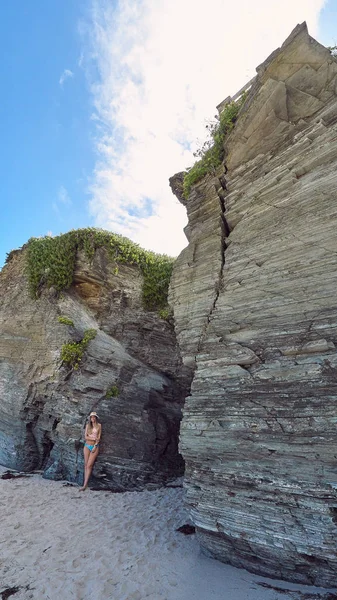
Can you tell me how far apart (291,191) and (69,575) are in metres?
8.62

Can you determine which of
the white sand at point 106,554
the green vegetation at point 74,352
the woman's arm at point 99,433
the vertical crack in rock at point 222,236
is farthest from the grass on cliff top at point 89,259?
the white sand at point 106,554

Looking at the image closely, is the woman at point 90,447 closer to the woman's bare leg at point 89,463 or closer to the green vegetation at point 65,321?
the woman's bare leg at point 89,463

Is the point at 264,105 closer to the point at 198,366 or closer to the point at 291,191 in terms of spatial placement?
the point at 291,191

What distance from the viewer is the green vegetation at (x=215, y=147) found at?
28.3ft

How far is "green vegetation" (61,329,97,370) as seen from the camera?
1169 centimetres

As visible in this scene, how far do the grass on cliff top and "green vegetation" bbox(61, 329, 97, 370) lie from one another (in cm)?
268

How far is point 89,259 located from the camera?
535 inches

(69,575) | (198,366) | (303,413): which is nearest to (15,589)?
(69,575)

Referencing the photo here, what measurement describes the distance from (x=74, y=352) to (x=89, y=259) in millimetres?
4166

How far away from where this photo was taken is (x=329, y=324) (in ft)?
17.9

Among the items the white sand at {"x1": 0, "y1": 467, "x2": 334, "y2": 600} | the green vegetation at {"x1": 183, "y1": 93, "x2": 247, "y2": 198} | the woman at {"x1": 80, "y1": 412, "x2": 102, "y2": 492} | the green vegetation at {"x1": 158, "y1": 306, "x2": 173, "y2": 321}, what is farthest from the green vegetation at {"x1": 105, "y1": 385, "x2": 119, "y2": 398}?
the green vegetation at {"x1": 183, "y1": 93, "x2": 247, "y2": 198}

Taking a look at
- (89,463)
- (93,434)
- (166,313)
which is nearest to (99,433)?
(93,434)

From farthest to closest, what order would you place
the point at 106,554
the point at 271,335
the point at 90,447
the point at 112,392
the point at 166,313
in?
the point at 166,313 < the point at 112,392 < the point at 90,447 < the point at 106,554 < the point at 271,335

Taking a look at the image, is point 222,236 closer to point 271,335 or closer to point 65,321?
point 271,335
